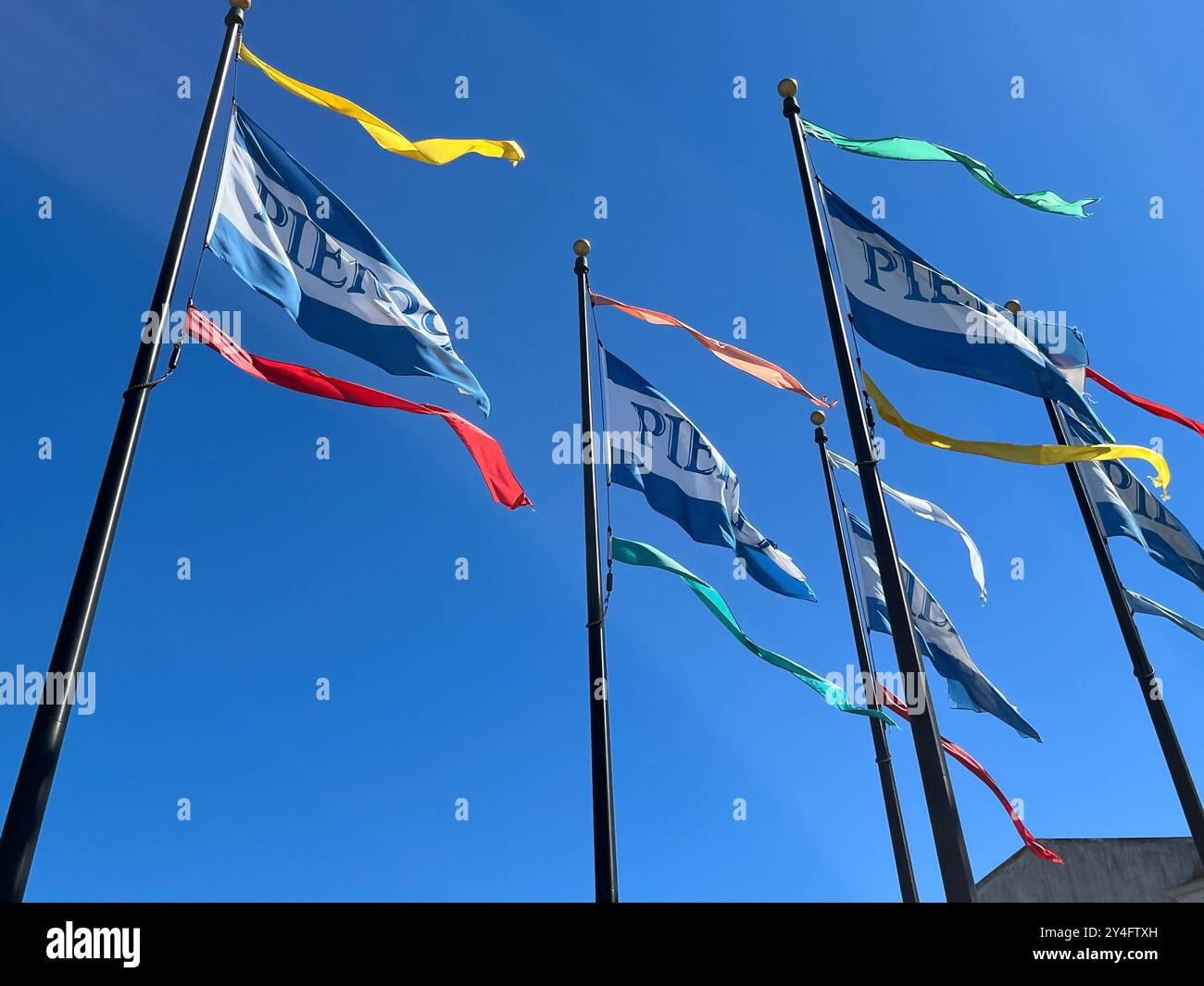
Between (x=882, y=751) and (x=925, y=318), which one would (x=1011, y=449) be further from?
(x=882, y=751)

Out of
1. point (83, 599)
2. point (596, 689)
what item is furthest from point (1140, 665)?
point (83, 599)

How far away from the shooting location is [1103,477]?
14.9 meters

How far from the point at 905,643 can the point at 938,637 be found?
7.31 metres

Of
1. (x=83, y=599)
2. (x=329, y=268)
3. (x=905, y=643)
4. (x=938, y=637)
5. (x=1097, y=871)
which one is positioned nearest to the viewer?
(x=83, y=599)

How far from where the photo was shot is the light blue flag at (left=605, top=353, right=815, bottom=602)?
11906 mm

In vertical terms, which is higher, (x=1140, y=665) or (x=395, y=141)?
(x=395, y=141)

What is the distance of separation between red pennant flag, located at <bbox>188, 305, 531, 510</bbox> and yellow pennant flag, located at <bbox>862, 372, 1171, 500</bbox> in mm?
3686

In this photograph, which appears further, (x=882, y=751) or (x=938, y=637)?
(x=938, y=637)

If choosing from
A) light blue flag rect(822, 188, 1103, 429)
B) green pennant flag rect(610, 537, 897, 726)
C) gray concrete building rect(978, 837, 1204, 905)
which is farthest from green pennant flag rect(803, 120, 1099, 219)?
gray concrete building rect(978, 837, 1204, 905)

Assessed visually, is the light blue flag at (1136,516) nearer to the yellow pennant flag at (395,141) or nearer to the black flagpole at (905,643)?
the black flagpole at (905,643)

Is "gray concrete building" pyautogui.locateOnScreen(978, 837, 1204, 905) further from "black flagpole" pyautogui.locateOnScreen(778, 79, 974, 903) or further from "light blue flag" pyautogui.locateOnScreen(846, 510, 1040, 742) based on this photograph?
"black flagpole" pyautogui.locateOnScreen(778, 79, 974, 903)

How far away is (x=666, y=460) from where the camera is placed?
476 inches
